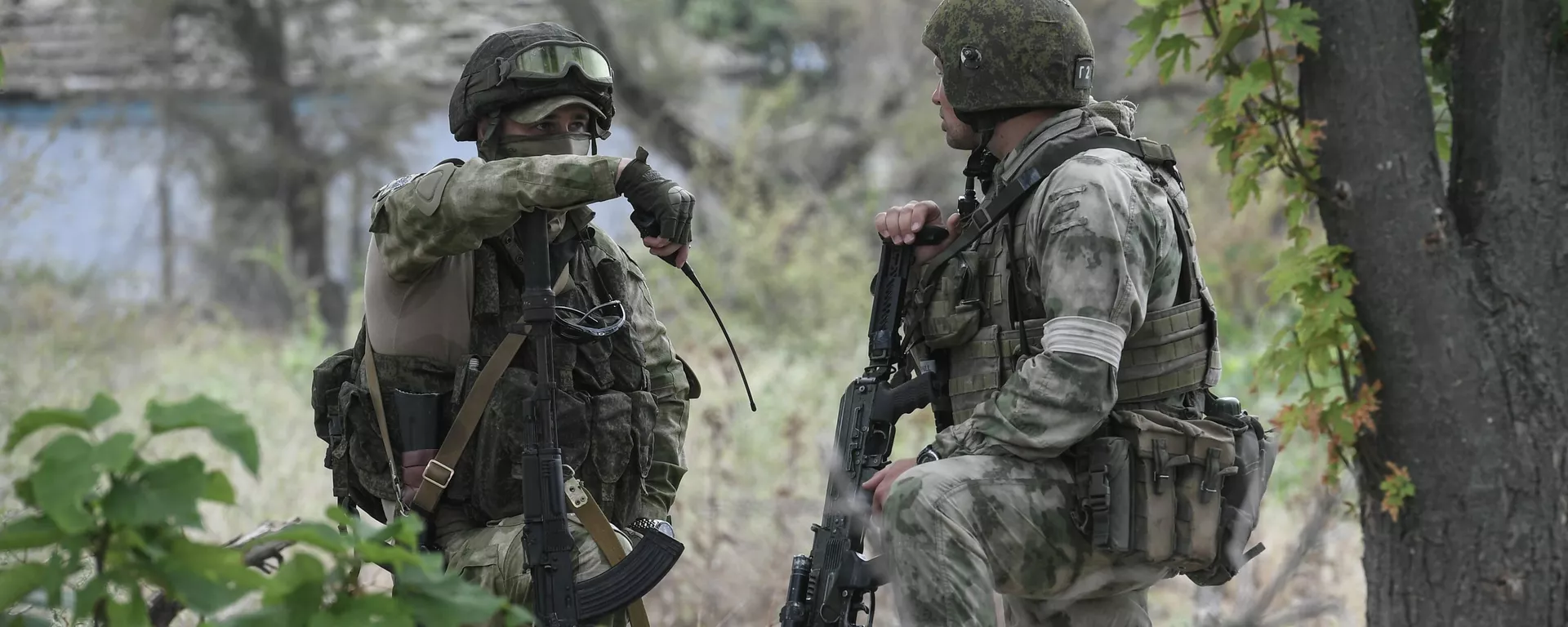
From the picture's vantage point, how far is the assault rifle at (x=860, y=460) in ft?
11.0

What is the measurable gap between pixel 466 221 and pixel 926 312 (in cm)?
113

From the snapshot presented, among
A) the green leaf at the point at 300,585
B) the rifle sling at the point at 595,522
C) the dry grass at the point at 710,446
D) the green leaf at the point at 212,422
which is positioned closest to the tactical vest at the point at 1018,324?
the rifle sling at the point at 595,522

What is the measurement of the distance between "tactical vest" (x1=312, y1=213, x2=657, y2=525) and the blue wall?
12.9m

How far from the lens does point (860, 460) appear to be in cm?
346

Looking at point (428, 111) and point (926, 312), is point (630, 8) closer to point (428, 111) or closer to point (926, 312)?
point (428, 111)

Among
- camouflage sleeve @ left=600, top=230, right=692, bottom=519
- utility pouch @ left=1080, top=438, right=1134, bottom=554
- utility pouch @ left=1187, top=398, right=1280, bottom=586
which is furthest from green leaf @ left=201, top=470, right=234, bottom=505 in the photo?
utility pouch @ left=1187, top=398, right=1280, bottom=586

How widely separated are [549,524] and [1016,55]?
157cm

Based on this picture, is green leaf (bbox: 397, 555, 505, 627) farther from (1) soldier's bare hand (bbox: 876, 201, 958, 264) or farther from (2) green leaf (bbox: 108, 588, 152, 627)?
(1) soldier's bare hand (bbox: 876, 201, 958, 264)

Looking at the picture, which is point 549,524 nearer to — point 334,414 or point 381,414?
point 381,414

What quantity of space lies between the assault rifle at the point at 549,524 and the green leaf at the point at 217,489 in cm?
163

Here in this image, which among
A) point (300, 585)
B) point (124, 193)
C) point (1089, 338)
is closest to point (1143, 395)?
point (1089, 338)

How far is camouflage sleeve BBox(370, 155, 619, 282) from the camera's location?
322 cm

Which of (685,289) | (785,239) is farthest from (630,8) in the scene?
(685,289)

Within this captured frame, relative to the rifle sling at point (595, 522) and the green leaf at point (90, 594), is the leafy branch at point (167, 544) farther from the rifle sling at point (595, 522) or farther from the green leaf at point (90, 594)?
the rifle sling at point (595, 522)
